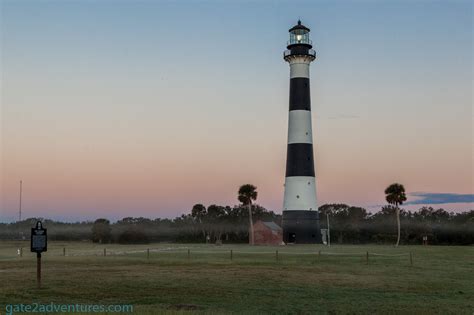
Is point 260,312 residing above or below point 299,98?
below

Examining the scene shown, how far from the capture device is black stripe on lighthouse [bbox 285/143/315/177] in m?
76.0

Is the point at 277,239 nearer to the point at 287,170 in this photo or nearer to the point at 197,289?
the point at 287,170

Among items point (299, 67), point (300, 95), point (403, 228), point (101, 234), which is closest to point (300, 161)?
point (300, 95)

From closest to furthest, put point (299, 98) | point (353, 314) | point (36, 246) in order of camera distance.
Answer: point (353, 314), point (36, 246), point (299, 98)

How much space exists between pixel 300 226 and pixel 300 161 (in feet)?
28.1

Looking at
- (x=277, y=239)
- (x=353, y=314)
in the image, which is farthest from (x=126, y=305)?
(x=277, y=239)

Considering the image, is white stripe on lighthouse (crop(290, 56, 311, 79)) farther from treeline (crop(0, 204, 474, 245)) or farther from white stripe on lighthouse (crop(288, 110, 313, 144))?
treeline (crop(0, 204, 474, 245))

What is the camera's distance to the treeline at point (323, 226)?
10106 cm

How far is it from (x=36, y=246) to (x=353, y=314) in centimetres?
1543

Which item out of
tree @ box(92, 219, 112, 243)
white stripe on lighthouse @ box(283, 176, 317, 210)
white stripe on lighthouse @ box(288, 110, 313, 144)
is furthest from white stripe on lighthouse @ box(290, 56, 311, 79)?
tree @ box(92, 219, 112, 243)

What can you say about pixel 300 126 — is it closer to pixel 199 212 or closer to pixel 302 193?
pixel 302 193

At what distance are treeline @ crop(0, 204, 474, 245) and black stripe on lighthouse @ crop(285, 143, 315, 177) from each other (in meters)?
29.8

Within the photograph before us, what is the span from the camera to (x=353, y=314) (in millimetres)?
20156

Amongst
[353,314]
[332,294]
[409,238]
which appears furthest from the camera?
[409,238]
